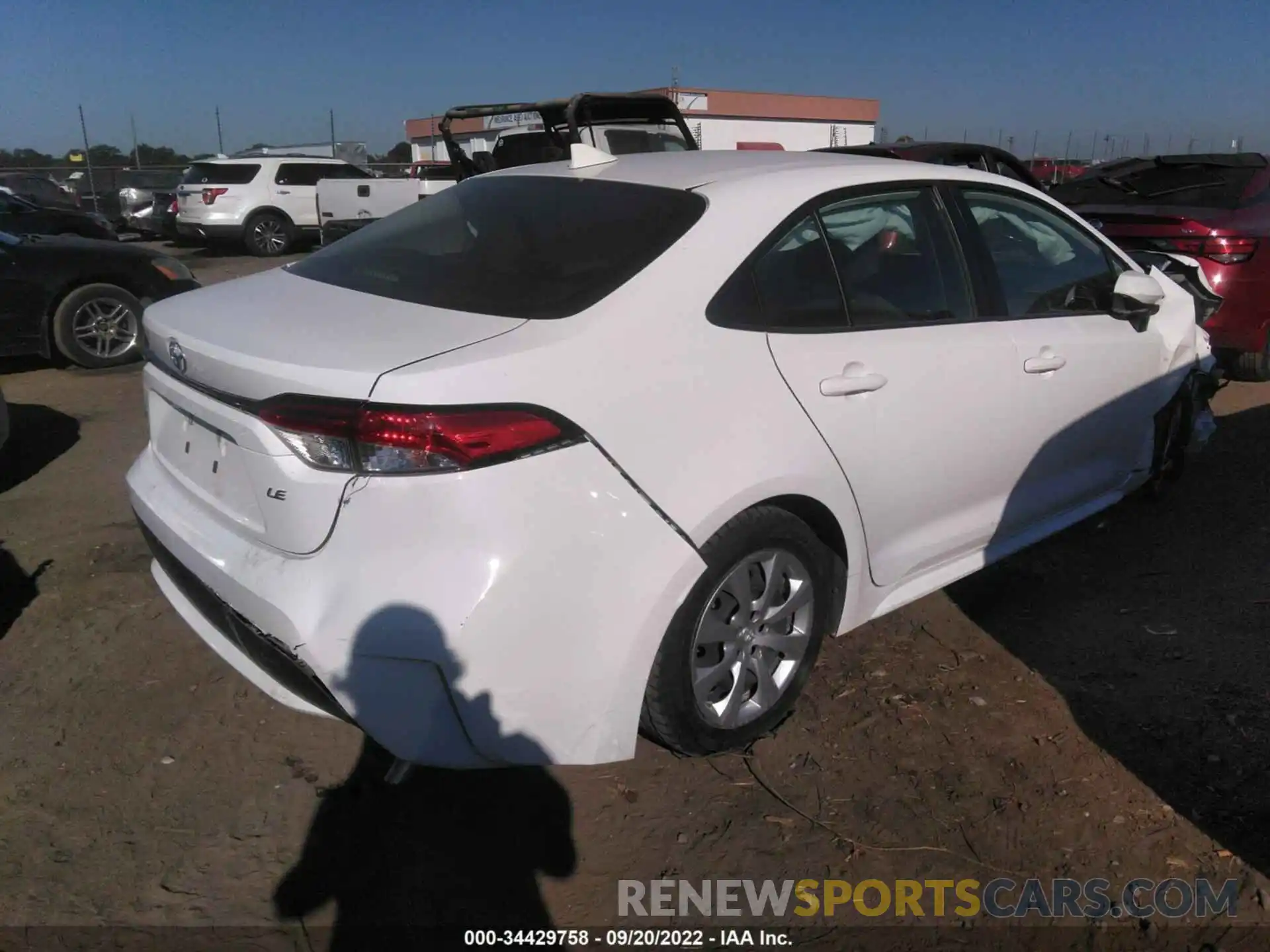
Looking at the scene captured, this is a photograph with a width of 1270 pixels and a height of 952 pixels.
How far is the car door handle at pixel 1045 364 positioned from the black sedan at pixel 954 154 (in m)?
4.29

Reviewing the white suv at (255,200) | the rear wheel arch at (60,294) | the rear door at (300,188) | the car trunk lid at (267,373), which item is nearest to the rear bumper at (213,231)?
the white suv at (255,200)

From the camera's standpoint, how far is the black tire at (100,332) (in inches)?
294

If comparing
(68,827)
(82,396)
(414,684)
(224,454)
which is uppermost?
(224,454)

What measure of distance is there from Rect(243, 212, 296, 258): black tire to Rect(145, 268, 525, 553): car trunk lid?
15.1 meters

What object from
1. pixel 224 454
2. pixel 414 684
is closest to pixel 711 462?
pixel 414 684

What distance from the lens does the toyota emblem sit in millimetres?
2516

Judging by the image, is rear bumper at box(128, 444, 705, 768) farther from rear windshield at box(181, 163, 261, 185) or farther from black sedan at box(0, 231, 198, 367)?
rear windshield at box(181, 163, 261, 185)

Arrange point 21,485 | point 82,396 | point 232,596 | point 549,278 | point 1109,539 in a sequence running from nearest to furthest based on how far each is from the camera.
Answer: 1. point 232,596
2. point 549,278
3. point 1109,539
4. point 21,485
5. point 82,396

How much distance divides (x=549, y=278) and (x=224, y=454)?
92 cm

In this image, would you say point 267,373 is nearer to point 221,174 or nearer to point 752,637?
point 752,637

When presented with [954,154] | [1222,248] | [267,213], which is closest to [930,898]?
[1222,248]

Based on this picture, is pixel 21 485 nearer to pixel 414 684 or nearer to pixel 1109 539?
pixel 414 684

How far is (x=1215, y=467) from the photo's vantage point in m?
5.38

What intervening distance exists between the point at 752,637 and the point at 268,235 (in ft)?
53.2
